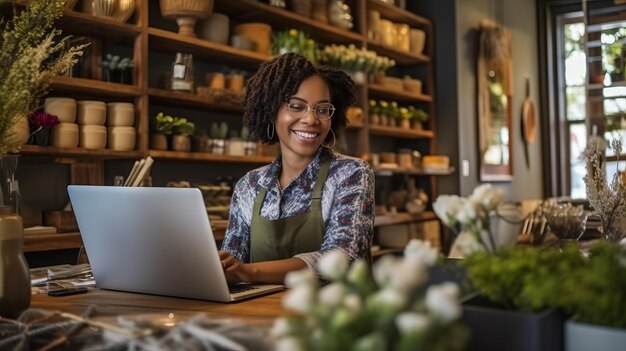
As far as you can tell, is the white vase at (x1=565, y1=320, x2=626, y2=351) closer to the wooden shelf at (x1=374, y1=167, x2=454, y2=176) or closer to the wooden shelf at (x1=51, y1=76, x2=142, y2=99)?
the wooden shelf at (x1=51, y1=76, x2=142, y2=99)

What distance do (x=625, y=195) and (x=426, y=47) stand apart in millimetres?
3366

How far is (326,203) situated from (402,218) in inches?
107

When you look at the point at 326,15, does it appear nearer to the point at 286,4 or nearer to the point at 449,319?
the point at 286,4

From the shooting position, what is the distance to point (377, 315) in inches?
25.2

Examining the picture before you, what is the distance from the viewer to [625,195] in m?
2.05

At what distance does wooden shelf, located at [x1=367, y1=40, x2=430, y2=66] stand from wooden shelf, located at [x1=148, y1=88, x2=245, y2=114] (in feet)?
4.93

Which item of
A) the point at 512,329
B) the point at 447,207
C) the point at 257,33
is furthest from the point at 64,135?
the point at 512,329

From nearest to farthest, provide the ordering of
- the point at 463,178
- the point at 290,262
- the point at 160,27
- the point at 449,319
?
1. the point at 449,319
2. the point at 290,262
3. the point at 160,27
4. the point at 463,178

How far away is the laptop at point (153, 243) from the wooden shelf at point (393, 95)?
3.12 m

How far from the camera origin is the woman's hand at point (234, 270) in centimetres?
149

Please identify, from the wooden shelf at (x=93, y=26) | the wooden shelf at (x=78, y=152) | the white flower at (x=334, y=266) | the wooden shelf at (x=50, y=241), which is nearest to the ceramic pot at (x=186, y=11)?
the wooden shelf at (x=93, y=26)

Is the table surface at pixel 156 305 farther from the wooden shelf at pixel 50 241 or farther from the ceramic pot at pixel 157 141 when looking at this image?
the ceramic pot at pixel 157 141

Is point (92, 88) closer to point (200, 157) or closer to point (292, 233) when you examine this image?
point (200, 157)

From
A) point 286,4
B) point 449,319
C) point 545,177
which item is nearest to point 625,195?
point 449,319
